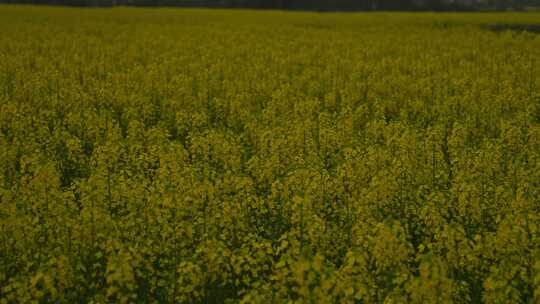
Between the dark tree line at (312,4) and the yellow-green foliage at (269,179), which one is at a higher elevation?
the dark tree line at (312,4)

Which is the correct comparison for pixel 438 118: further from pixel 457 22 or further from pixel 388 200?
pixel 457 22

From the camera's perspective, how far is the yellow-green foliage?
635 centimetres

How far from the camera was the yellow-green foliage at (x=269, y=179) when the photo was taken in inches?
250

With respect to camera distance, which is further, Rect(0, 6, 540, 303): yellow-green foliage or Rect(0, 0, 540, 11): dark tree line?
Rect(0, 0, 540, 11): dark tree line

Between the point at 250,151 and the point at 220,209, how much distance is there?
167 inches

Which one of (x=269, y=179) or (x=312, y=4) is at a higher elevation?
(x=312, y=4)

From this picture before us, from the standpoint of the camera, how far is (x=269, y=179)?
9.92 m

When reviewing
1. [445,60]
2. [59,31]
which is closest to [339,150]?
[445,60]

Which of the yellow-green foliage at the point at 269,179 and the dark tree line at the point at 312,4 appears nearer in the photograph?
the yellow-green foliage at the point at 269,179

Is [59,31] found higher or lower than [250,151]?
A: higher

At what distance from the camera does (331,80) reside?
19.4 metres

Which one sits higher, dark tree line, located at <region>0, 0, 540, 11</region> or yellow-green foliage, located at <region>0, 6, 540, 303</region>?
dark tree line, located at <region>0, 0, 540, 11</region>

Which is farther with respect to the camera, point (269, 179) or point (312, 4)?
point (312, 4)

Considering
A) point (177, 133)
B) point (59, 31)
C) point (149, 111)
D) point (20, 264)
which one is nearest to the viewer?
point (20, 264)
